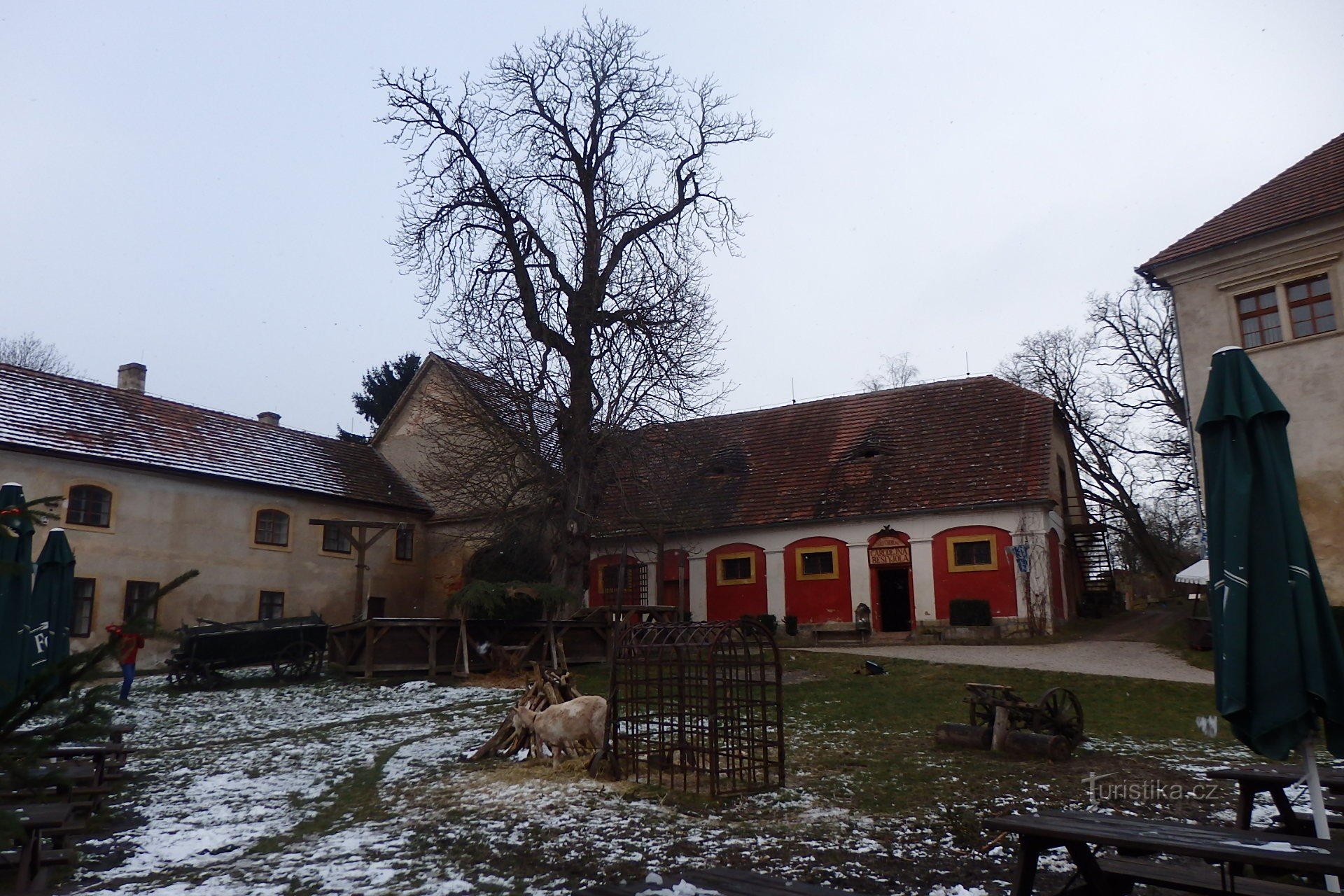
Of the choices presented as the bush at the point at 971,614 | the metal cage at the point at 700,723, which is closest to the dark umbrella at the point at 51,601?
the metal cage at the point at 700,723

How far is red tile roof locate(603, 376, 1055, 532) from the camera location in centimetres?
2484

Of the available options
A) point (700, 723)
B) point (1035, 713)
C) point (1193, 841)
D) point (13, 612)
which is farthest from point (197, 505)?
point (1193, 841)

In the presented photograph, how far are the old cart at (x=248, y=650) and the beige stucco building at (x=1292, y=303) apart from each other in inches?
797

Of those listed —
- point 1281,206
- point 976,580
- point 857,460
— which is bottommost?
point 976,580

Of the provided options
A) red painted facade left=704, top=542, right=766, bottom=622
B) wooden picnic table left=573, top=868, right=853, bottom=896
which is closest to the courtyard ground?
wooden picnic table left=573, top=868, right=853, bottom=896

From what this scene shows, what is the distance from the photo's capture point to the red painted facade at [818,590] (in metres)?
26.4

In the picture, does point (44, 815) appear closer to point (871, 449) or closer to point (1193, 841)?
point (1193, 841)

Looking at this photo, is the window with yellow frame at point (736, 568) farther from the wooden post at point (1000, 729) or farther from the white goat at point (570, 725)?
the white goat at point (570, 725)

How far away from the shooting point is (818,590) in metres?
26.9

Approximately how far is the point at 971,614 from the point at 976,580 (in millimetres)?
1154

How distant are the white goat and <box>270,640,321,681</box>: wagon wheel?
1056cm

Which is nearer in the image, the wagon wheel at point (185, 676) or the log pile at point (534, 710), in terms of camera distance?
the log pile at point (534, 710)

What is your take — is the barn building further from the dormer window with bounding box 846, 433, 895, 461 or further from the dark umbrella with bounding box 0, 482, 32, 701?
the dark umbrella with bounding box 0, 482, 32, 701

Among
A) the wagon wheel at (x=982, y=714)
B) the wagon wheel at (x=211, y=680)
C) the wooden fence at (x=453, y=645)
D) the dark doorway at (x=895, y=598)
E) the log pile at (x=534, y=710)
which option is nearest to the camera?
the wagon wheel at (x=982, y=714)
